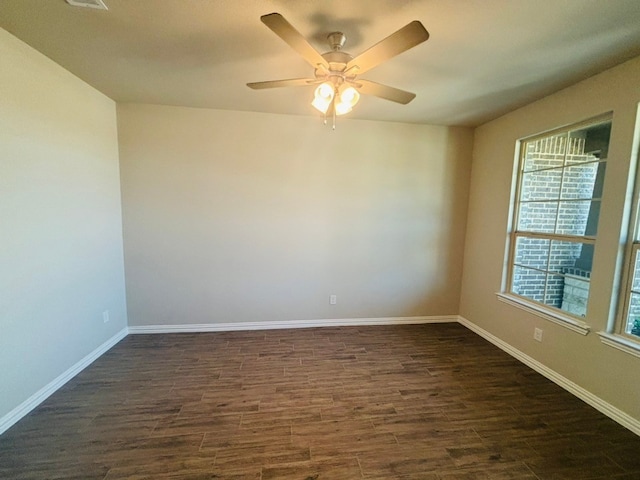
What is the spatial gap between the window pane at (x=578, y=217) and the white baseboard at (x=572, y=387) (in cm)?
127

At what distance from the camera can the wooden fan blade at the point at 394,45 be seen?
119 cm

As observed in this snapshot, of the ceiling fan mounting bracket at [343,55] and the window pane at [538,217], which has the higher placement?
the ceiling fan mounting bracket at [343,55]

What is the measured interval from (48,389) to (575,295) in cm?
443

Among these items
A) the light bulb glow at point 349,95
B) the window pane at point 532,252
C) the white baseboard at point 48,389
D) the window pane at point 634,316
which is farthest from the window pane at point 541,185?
the white baseboard at point 48,389

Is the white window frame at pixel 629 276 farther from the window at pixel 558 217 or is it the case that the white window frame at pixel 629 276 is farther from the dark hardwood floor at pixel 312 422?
the dark hardwood floor at pixel 312 422

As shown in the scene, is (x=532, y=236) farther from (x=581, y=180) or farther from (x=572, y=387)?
(x=572, y=387)

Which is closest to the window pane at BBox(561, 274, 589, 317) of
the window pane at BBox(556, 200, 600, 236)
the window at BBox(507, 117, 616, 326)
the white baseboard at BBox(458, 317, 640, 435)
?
the window at BBox(507, 117, 616, 326)

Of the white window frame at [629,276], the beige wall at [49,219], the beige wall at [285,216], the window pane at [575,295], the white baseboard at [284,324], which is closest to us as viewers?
the beige wall at [49,219]

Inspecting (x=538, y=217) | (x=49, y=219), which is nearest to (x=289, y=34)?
(x=49, y=219)

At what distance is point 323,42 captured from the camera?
179 centimetres

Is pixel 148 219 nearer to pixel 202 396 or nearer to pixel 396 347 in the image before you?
pixel 202 396

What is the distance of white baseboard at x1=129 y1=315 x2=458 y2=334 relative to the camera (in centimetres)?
318

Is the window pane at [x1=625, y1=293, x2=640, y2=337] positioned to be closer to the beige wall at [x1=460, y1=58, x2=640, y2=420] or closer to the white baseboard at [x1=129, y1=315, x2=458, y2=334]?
the beige wall at [x1=460, y1=58, x2=640, y2=420]

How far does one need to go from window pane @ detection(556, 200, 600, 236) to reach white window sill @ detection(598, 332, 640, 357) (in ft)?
2.66
